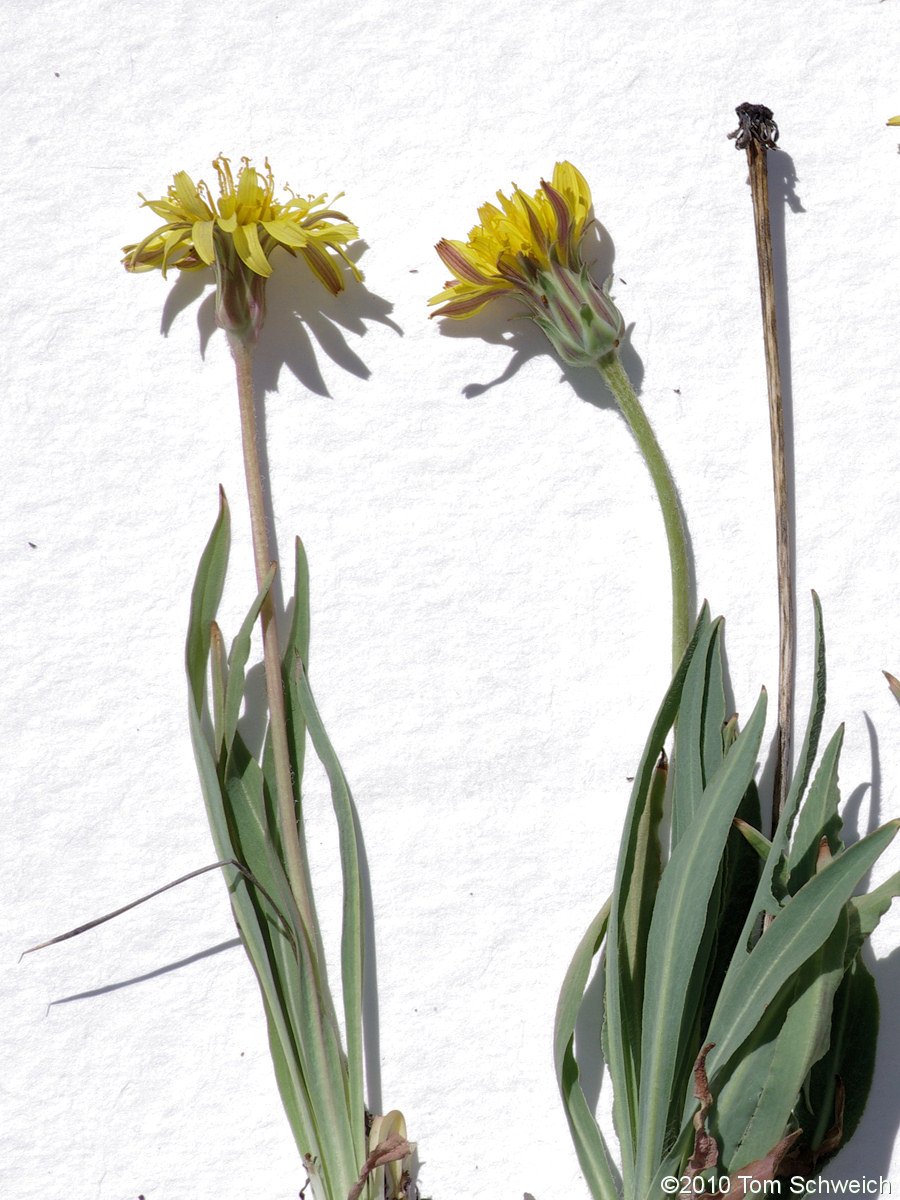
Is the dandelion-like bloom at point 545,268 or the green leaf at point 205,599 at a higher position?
the dandelion-like bloom at point 545,268

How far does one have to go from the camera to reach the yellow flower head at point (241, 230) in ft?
3.48

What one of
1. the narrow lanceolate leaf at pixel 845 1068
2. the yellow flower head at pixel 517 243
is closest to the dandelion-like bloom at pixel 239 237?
the yellow flower head at pixel 517 243

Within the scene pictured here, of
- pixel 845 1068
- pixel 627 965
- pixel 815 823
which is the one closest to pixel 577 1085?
pixel 627 965

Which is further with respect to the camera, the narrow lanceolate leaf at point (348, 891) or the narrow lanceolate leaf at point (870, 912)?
the narrow lanceolate leaf at point (348, 891)

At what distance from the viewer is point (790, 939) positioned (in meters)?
0.89

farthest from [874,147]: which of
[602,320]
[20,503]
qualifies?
[20,503]

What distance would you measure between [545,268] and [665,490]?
0.94 feet

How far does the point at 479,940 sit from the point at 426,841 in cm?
13

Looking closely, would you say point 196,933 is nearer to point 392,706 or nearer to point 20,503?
point 392,706

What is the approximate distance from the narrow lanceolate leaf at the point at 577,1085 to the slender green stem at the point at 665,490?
13.8 inches

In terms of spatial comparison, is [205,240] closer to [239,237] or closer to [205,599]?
[239,237]

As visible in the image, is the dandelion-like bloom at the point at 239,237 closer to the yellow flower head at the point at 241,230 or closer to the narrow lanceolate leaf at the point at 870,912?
the yellow flower head at the point at 241,230

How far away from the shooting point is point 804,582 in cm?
118

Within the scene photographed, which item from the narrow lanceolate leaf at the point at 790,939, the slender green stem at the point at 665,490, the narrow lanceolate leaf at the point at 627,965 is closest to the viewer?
the narrow lanceolate leaf at the point at 790,939
